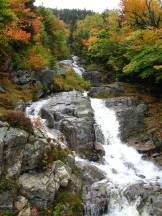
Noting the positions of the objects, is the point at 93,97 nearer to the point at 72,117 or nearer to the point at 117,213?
the point at 72,117

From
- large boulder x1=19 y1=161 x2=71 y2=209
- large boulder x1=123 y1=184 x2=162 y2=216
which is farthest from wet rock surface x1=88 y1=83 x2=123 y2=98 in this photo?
large boulder x1=19 y1=161 x2=71 y2=209

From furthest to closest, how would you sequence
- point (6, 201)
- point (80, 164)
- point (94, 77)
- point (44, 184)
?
point (94, 77), point (80, 164), point (44, 184), point (6, 201)

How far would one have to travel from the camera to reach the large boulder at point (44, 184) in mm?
18375

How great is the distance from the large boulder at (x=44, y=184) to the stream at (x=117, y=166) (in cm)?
209

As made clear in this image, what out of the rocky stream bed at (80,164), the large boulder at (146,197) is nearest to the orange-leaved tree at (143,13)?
the rocky stream bed at (80,164)

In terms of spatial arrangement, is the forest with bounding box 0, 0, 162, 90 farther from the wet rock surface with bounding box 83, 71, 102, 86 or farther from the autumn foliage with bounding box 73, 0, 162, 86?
the wet rock surface with bounding box 83, 71, 102, 86

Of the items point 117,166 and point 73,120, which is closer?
point 117,166

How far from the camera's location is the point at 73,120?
2647 cm

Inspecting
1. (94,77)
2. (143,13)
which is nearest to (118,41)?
(94,77)

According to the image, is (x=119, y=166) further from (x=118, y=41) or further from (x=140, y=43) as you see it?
(x=118, y=41)

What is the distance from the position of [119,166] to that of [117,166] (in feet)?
0.44

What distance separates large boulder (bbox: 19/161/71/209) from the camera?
1838 cm

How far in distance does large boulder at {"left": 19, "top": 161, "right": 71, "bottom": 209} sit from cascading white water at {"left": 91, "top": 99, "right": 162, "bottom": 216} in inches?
111

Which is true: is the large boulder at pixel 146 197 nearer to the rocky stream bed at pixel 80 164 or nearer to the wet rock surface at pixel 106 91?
the rocky stream bed at pixel 80 164
